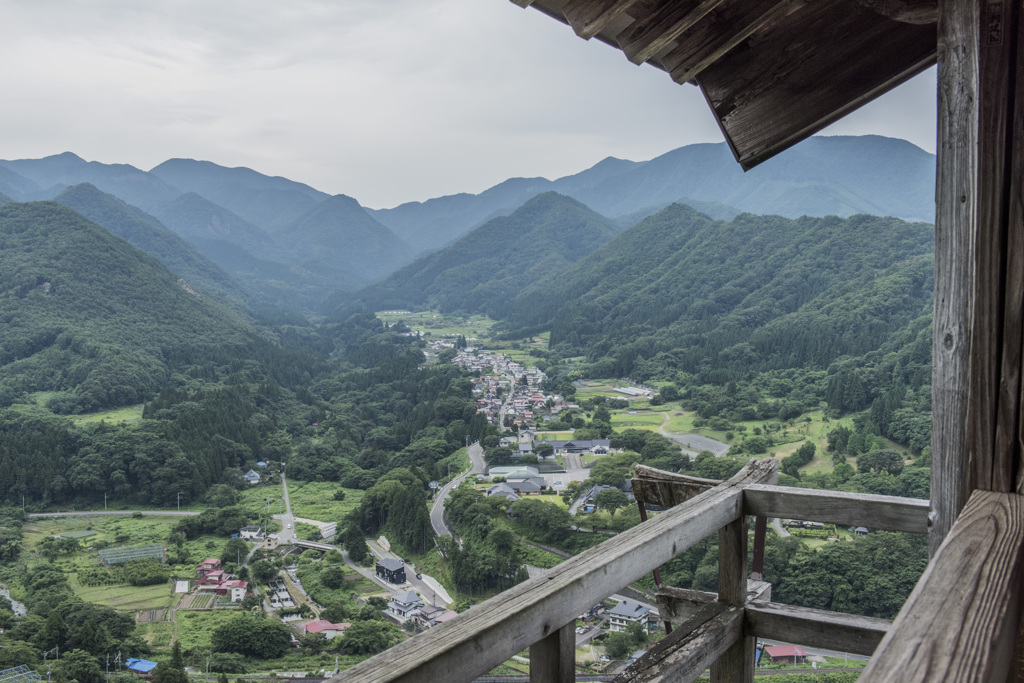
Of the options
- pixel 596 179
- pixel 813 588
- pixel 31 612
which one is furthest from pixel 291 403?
pixel 596 179

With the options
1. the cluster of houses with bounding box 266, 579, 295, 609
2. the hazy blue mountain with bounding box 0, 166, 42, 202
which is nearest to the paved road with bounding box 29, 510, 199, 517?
the cluster of houses with bounding box 266, 579, 295, 609

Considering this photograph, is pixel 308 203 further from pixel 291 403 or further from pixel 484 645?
pixel 484 645

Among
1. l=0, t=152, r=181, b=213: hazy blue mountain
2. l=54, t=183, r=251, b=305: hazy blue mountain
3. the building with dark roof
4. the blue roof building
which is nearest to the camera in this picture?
the blue roof building

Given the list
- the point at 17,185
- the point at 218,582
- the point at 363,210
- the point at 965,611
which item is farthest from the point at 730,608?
the point at 363,210

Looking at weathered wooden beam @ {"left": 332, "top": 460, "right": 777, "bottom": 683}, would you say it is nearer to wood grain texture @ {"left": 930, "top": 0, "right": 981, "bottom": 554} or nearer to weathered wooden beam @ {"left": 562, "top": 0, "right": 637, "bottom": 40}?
wood grain texture @ {"left": 930, "top": 0, "right": 981, "bottom": 554}

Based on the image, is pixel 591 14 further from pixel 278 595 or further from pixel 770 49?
pixel 278 595

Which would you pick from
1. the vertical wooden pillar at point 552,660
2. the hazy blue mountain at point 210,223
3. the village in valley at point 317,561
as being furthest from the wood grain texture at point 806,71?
the hazy blue mountain at point 210,223

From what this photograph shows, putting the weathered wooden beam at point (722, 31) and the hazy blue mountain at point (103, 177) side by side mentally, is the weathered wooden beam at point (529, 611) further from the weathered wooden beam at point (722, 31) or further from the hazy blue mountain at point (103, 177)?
the hazy blue mountain at point (103, 177)
